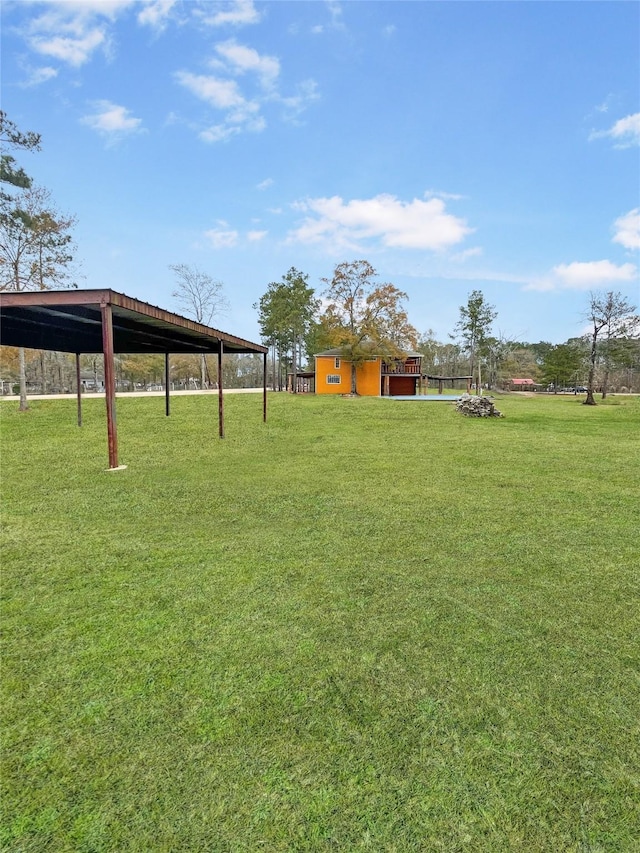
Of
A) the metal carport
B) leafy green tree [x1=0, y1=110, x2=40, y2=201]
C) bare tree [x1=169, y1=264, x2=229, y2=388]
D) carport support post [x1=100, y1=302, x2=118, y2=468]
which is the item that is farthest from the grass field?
bare tree [x1=169, y1=264, x2=229, y2=388]

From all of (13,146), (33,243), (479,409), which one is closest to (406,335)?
(479,409)

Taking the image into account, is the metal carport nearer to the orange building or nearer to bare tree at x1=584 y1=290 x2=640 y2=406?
the orange building

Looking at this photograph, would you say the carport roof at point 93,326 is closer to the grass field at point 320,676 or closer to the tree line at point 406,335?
the grass field at point 320,676

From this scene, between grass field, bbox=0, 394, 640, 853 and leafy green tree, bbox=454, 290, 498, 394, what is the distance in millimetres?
40449

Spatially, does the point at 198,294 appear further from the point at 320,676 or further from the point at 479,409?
the point at 320,676

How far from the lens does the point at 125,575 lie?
109 inches

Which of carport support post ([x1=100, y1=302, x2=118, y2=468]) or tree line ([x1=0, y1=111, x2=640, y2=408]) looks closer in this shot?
carport support post ([x1=100, y1=302, x2=118, y2=468])

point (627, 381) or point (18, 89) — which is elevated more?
point (18, 89)

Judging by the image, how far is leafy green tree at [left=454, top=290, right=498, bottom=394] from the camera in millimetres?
40938

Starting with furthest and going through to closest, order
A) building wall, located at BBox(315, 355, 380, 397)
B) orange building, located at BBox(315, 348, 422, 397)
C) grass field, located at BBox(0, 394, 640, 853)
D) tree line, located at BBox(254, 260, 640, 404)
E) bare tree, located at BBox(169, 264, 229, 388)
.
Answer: bare tree, located at BBox(169, 264, 229, 388) < building wall, located at BBox(315, 355, 380, 397) < orange building, located at BBox(315, 348, 422, 397) < tree line, located at BBox(254, 260, 640, 404) < grass field, located at BBox(0, 394, 640, 853)

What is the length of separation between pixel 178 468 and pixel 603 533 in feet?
17.9

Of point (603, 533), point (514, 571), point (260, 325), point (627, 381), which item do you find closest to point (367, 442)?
point (603, 533)

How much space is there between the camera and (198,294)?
3438 cm

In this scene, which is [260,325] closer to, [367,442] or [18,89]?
[18,89]
